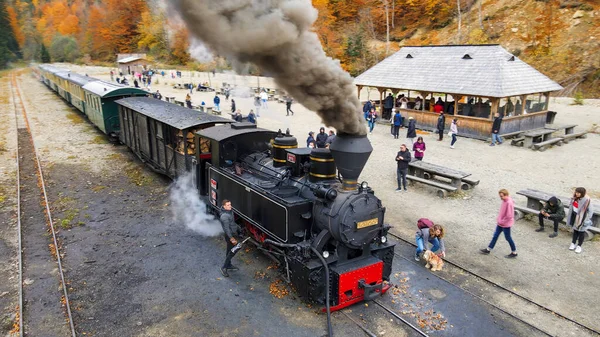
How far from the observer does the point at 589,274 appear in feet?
23.4

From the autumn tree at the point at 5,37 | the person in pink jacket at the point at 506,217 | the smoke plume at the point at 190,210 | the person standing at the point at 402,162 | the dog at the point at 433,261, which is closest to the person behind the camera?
the dog at the point at 433,261

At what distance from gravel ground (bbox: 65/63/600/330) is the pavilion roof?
7.56 feet

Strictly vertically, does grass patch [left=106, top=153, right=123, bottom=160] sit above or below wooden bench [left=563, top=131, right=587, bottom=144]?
below

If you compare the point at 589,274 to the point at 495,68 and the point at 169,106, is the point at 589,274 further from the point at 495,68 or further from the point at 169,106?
the point at 495,68

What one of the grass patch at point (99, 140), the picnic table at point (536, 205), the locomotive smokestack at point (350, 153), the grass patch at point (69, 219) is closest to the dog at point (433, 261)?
the locomotive smokestack at point (350, 153)

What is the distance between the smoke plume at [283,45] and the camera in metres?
A: 4.51

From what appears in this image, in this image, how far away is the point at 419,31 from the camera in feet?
142

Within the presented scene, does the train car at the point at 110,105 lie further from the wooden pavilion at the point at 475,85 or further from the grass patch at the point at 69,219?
the wooden pavilion at the point at 475,85

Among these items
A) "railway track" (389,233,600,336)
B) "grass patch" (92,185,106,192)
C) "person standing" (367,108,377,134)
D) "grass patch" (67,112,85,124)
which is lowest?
"railway track" (389,233,600,336)

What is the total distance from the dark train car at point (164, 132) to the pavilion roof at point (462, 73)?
11864 mm

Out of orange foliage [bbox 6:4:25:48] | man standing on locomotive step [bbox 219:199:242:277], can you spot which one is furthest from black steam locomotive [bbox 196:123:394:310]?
orange foliage [bbox 6:4:25:48]

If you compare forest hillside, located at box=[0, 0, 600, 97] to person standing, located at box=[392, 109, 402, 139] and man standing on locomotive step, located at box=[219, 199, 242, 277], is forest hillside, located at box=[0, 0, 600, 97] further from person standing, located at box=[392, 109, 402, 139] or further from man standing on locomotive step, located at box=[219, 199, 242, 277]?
man standing on locomotive step, located at box=[219, 199, 242, 277]

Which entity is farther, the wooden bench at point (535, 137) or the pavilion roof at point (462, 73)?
the pavilion roof at point (462, 73)

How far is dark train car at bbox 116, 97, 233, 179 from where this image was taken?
391 inches
